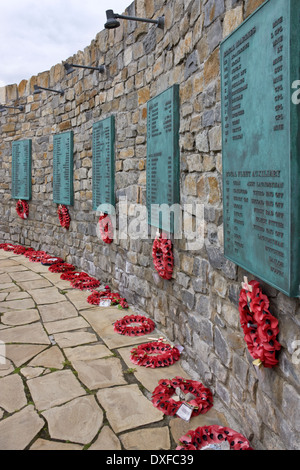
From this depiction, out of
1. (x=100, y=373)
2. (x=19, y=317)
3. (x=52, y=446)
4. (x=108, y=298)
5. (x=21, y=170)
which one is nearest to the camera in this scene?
(x=52, y=446)

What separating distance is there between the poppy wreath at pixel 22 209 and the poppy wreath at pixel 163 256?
494 centimetres

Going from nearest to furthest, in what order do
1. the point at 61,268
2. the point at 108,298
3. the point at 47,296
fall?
the point at 108,298 → the point at 47,296 → the point at 61,268

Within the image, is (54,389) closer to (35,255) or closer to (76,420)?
(76,420)

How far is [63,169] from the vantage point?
6.12m

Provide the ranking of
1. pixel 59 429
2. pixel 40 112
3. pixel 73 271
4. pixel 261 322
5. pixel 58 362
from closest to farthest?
pixel 261 322
pixel 59 429
pixel 58 362
pixel 73 271
pixel 40 112

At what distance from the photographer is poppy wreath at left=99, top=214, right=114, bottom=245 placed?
4.66 metres

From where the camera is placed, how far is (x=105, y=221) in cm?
475

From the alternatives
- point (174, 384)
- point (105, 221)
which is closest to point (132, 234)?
point (105, 221)

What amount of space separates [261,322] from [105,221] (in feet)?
10.9

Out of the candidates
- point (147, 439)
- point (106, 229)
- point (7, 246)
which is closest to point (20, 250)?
point (7, 246)

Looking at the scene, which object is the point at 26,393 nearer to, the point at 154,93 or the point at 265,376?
the point at 265,376

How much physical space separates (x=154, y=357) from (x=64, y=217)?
3.71m

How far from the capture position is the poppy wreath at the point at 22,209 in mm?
7527

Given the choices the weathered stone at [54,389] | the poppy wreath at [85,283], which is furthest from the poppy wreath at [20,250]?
the weathered stone at [54,389]
